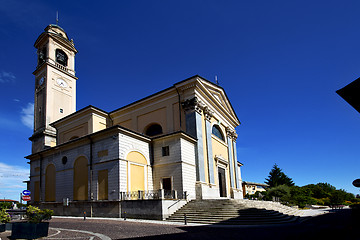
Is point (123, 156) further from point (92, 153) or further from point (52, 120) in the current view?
point (52, 120)

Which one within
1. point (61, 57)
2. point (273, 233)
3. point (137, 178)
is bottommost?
point (273, 233)

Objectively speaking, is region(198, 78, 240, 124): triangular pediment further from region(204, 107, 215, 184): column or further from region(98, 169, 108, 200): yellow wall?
region(98, 169, 108, 200): yellow wall

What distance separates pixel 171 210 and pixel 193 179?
17.2 feet

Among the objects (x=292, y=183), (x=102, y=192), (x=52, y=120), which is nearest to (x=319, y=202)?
(x=292, y=183)

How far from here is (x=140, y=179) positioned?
66.5 feet

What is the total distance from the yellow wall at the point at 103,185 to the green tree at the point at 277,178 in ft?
140

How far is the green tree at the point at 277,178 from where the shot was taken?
52.4m

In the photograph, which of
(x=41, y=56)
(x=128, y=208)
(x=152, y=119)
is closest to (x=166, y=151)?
(x=152, y=119)

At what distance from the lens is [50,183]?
24438mm

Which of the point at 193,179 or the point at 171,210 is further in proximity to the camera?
the point at 193,179

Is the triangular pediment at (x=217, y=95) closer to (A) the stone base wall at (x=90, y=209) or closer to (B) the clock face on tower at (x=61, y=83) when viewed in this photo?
(A) the stone base wall at (x=90, y=209)

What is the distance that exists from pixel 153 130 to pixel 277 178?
3756 cm

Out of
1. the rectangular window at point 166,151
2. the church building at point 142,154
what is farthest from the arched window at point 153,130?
the rectangular window at point 166,151

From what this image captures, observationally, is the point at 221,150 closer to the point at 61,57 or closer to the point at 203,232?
the point at 203,232
